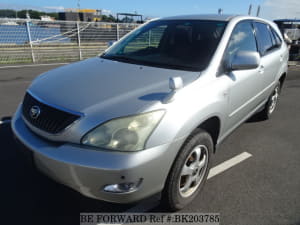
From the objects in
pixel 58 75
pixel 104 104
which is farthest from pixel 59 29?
pixel 104 104

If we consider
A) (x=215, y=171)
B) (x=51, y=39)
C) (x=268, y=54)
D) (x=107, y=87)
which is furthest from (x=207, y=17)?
(x=51, y=39)

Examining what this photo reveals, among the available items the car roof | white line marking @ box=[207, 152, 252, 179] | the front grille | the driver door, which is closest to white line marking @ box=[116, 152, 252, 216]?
white line marking @ box=[207, 152, 252, 179]

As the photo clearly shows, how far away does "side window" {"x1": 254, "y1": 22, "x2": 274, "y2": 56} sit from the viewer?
3.36 metres

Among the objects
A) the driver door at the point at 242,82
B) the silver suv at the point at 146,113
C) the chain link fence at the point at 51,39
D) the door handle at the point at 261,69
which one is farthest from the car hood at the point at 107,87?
the chain link fence at the point at 51,39

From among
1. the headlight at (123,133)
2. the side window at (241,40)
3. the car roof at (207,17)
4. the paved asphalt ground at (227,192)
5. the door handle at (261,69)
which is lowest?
the paved asphalt ground at (227,192)

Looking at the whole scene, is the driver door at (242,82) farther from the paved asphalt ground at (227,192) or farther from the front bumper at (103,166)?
the front bumper at (103,166)

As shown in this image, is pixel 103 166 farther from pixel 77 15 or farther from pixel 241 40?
pixel 77 15

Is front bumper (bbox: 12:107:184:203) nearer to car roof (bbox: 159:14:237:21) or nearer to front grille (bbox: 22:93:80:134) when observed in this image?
front grille (bbox: 22:93:80:134)

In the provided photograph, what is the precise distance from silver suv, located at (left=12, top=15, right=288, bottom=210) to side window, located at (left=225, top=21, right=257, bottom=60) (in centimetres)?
1

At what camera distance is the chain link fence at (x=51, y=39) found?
34.5ft

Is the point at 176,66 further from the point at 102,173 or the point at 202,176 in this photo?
the point at 102,173

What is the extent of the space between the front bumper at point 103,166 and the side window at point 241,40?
135cm

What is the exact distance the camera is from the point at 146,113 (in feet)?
5.77

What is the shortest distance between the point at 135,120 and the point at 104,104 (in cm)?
29
